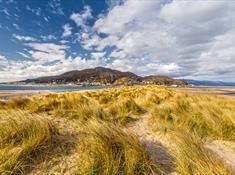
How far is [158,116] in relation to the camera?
549cm

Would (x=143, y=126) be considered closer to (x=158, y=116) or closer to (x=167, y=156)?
(x=158, y=116)

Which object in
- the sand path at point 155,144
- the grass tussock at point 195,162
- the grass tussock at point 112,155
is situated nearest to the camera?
the grass tussock at point 195,162

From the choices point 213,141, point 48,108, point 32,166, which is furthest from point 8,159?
point 48,108

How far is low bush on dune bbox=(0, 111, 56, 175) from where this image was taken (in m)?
2.33

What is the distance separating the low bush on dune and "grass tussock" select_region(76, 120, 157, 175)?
23.9 inches

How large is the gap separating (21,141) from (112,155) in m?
1.44

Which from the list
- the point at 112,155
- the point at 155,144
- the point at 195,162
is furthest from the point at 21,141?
the point at 195,162

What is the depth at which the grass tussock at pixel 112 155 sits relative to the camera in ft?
7.54

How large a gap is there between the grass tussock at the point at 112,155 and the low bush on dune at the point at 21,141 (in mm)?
608

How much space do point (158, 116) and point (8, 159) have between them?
4069 mm

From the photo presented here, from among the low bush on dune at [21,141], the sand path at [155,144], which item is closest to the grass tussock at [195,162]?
the sand path at [155,144]

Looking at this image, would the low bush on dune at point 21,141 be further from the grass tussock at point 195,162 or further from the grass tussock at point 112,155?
the grass tussock at point 195,162

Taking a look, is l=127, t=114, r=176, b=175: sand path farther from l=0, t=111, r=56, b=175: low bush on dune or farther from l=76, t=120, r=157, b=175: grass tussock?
l=0, t=111, r=56, b=175: low bush on dune

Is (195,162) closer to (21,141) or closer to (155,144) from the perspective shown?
(155,144)
